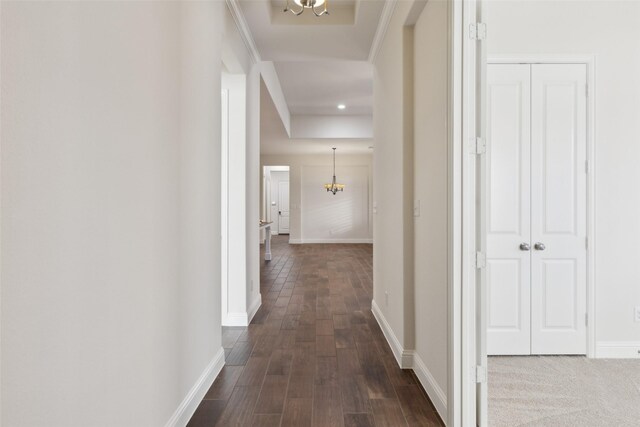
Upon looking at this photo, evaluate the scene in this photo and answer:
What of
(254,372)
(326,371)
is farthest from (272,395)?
(326,371)

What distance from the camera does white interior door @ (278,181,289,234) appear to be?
50.1 feet

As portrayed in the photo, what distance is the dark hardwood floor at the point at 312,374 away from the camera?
1.96 m

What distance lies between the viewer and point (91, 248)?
3.66 ft

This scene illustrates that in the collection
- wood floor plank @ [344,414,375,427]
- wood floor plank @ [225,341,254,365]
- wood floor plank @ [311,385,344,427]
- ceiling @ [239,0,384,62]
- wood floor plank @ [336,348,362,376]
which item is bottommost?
wood floor plank @ [225,341,254,365]

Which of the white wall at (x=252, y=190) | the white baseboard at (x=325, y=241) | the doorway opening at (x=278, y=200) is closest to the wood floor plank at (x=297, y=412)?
the white wall at (x=252, y=190)

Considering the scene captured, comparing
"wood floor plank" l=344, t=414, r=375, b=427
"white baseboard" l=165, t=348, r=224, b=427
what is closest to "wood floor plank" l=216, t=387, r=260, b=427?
"white baseboard" l=165, t=348, r=224, b=427

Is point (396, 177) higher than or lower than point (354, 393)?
higher

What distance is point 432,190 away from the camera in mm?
2148
